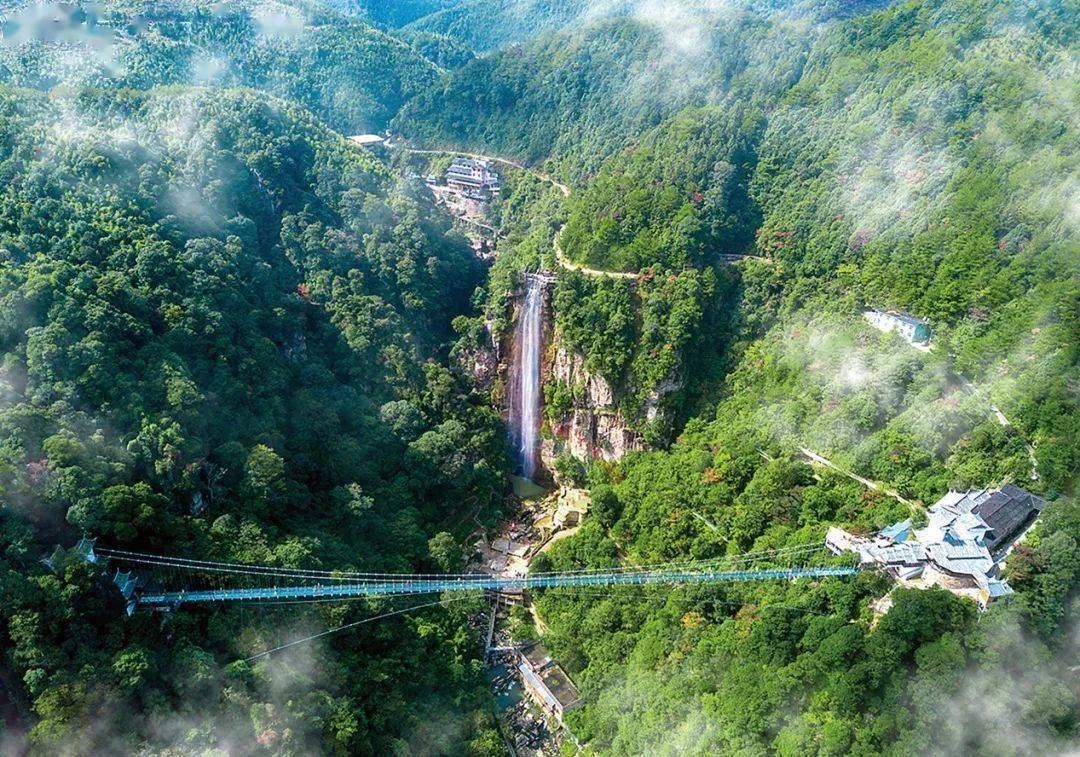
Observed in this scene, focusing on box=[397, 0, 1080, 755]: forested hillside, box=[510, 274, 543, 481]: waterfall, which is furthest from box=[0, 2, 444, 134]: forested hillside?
box=[510, 274, 543, 481]: waterfall

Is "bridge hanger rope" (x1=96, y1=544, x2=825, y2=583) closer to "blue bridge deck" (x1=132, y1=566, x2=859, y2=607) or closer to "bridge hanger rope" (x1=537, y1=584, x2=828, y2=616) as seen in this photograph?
"blue bridge deck" (x1=132, y1=566, x2=859, y2=607)

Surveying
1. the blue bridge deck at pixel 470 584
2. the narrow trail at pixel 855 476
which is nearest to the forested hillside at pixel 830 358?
the narrow trail at pixel 855 476

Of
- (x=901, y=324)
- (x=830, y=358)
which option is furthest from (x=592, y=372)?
(x=901, y=324)

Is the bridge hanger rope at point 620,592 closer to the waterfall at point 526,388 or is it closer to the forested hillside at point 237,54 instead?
the waterfall at point 526,388

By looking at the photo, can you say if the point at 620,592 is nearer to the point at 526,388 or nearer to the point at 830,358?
the point at 830,358

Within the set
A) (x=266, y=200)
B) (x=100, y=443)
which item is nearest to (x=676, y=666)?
(x=100, y=443)

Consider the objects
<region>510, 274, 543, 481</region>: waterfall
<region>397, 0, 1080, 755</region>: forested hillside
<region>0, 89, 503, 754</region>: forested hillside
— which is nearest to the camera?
<region>397, 0, 1080, 755</region>: forested hillside
